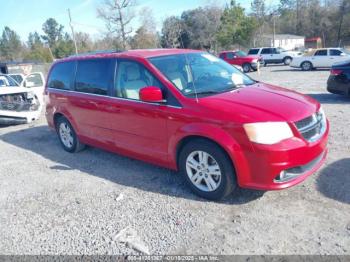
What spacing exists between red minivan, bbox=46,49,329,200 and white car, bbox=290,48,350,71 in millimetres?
17983

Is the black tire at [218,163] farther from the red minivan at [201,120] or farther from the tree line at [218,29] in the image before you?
the tree line at [218,29]

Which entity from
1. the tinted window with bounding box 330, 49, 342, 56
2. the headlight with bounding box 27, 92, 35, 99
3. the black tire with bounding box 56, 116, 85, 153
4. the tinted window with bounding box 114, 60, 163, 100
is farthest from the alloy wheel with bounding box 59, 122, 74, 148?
the tinted window with bounding box 330, 49, 342, 56

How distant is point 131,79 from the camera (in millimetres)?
4438

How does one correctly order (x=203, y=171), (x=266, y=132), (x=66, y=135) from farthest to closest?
1. (x=66, y=135)
2. (x=203, y=171)
3. (x=266, y=132)

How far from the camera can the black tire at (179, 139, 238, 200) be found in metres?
3.47

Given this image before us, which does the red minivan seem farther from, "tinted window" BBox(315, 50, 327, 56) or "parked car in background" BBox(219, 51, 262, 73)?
"parked car in background" BBox(219, 51, 262, 73)

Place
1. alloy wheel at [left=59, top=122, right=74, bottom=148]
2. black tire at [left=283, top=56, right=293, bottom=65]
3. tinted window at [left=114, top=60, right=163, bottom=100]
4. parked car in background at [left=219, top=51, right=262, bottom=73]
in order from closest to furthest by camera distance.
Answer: tinted window at [left=114, top=60, right=163, bottom=100], alloy wheel at [left=59, top=122, right=74, bottom=148], parked car in background at [left=219, top=51, right=262, bottom=73], black tire at [left=283, top=56, right=293, bottom=65]

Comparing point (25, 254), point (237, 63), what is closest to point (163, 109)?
point (25, 254)

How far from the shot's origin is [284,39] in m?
55.0

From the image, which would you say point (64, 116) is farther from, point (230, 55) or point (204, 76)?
point (230, 55)

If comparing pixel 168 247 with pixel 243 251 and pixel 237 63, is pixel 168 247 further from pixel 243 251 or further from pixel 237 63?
pixel 237 63

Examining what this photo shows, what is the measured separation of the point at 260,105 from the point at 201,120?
2.24 ft

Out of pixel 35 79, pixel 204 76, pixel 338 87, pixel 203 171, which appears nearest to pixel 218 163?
pixel 203 171

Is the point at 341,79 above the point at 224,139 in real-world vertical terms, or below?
below
